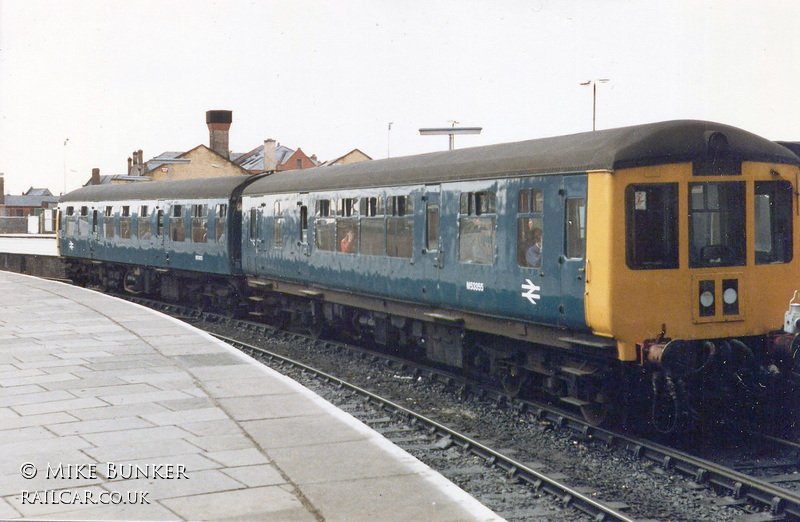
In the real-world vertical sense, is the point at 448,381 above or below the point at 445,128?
below

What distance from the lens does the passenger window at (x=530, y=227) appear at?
9.80 metres

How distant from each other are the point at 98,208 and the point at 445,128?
14.6 metres

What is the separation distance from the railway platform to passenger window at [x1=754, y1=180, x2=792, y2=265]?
15.3ft

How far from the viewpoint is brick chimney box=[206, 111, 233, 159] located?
224 ft

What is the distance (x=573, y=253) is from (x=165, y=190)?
16.3 metres

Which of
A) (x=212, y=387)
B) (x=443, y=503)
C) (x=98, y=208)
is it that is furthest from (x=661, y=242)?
(x=98, y=208)

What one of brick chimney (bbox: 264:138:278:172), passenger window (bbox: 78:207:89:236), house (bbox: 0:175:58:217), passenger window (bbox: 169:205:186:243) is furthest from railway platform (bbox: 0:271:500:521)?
house (bbox: 0:175:58:217)

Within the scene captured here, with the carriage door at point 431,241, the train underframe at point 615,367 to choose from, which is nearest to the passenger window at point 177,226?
the train underframe at point 615,367

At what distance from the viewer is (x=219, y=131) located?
69.6 metres

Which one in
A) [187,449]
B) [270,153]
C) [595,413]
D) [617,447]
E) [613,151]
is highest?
[270,153]

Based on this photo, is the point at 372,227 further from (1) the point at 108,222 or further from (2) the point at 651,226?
(1) the point at 108,222

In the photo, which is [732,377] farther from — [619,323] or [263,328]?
[263,328]

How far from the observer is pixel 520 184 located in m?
10.1

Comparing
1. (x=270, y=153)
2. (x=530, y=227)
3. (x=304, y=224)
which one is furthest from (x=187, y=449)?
(x=270, y=153)
